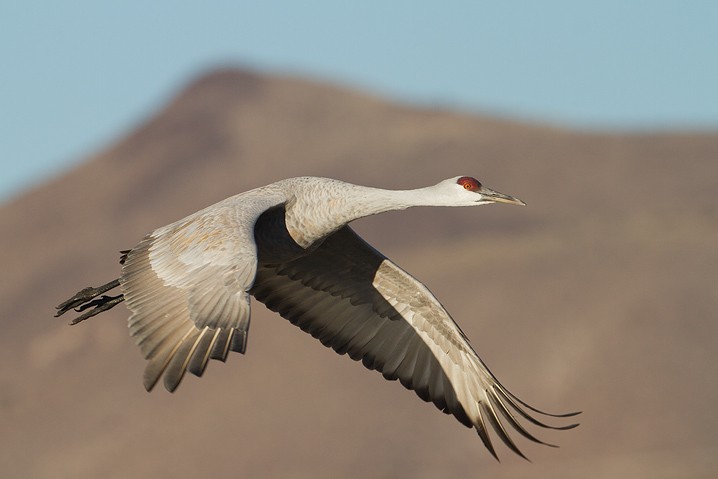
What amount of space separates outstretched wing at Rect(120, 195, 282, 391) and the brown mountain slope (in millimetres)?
26394

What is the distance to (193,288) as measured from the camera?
947 centimetres

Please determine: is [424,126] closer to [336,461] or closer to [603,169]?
[603,169]

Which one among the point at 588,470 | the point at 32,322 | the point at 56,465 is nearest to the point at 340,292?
the point at 588,470

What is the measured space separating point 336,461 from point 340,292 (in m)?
27.0

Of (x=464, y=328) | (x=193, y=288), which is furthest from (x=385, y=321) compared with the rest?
(x=464, y=328)

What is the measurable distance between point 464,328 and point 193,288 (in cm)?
3267

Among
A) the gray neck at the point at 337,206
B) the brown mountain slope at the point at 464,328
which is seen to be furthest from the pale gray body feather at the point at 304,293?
the brown mountain slope at the point at 464,328

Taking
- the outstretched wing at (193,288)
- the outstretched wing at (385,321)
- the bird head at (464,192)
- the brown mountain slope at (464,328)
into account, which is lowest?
the brown mountain slope at (464,328)

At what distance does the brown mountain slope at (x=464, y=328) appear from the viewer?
1497 inches

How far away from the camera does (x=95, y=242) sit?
6306cm

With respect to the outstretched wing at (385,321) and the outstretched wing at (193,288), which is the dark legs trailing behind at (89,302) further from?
the outstretched wing at (385,321)

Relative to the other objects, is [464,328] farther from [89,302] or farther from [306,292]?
[89,302]

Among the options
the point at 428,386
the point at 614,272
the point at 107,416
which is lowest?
the point at 107,416

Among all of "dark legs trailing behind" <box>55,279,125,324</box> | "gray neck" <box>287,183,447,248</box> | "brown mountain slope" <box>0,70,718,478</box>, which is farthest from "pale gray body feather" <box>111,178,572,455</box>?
"brown mountain slope" <box>0,70,718,478</box>
